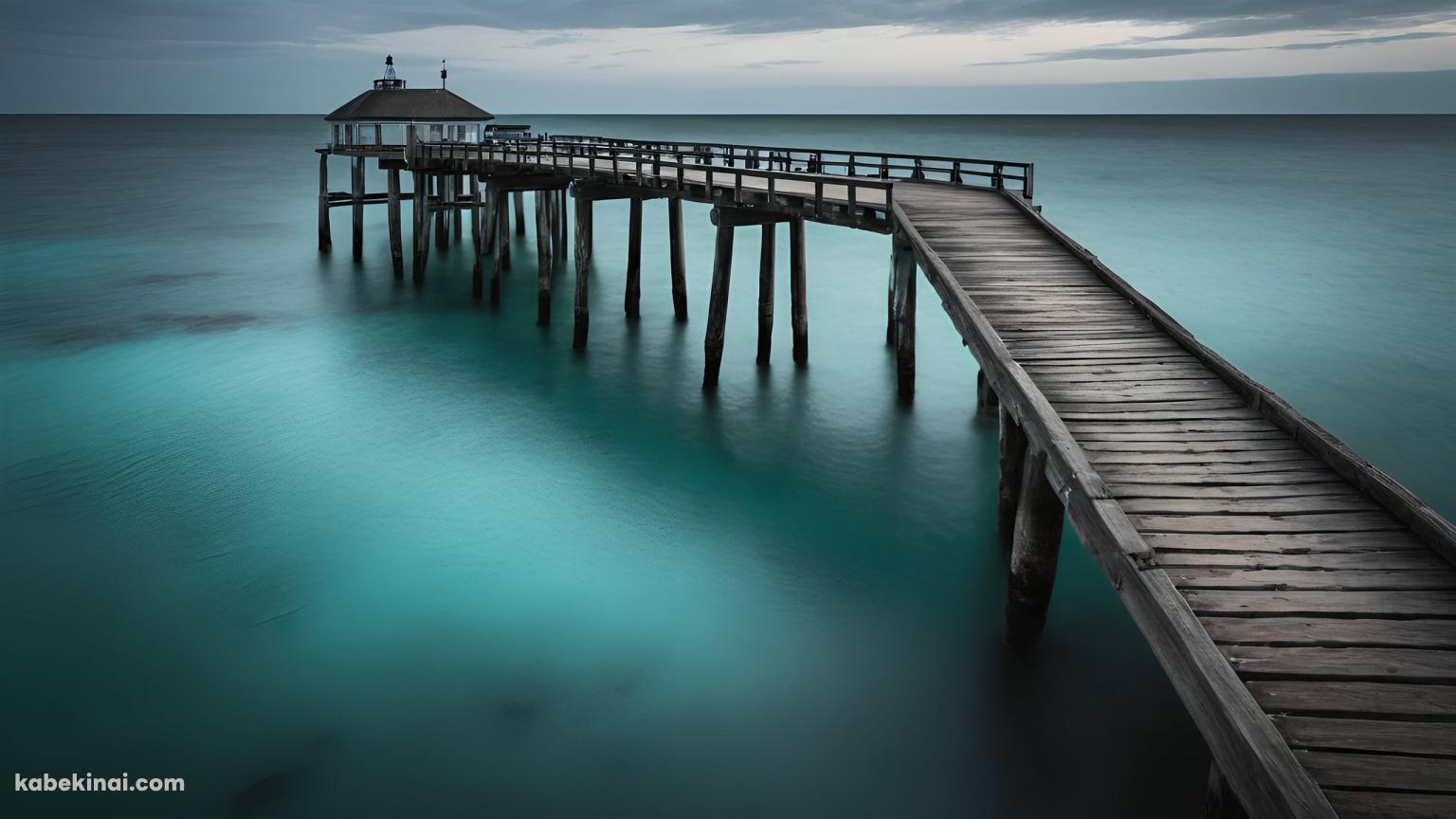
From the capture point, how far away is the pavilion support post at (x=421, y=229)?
27.8 metres

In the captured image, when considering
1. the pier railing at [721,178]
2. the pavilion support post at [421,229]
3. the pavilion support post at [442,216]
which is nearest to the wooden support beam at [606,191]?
the pier railing at [721,178]

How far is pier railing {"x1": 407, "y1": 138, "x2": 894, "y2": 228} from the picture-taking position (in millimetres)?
14461

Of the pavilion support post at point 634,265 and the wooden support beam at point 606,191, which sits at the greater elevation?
Result: the wooden support beam at point 606,191

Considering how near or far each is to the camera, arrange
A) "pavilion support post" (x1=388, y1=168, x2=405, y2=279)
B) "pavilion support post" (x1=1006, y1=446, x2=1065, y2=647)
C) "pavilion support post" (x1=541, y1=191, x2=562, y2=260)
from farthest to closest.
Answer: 1. "pavilion support post" (x1=541, y1=191, x2=562, y2=260)
2. "pavilion support post" (x1=388, y1=168, x2=405, y2=279)
3. "pavilion support post" (x1=1006, y1=446, x2=1065, y2=647)

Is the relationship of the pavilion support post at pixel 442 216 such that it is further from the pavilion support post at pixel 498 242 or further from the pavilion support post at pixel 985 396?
the pavilion support post at pixel 985 396

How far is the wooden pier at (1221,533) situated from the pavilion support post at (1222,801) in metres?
0.02

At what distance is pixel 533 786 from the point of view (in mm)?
7855

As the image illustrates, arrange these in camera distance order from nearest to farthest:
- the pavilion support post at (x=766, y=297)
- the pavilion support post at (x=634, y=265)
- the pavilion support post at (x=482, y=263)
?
the pavilion support post at (x=766, y=297) < the pavilion support post at (x=634, y=265) < the pavilion support post at (x=482, y=263)

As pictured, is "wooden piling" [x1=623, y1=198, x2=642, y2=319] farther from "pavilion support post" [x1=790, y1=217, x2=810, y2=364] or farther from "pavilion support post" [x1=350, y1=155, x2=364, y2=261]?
"pavilion support post" [x1=350, y1=155, x2=364, y2=261]

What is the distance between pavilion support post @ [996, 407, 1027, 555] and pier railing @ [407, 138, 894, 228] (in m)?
4.30

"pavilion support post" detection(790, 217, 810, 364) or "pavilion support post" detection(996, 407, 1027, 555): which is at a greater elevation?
"pavilion support post" detection(790, 217, 810, 364)

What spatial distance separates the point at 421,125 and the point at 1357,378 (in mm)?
25040
